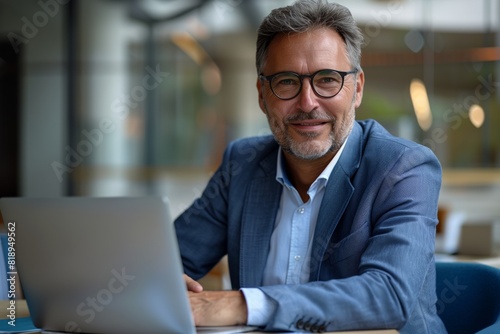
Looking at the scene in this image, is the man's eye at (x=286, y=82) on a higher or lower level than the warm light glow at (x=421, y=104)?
higher

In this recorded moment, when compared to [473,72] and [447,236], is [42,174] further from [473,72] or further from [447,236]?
[447,236]

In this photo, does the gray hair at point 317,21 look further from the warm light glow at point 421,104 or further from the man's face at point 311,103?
the warm light glow at point 421,104

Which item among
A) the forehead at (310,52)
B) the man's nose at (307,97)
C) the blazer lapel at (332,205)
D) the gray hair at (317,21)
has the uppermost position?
the gray hair at (317,21)

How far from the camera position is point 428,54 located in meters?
9.10

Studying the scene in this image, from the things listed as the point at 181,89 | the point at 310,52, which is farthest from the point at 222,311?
the point at 181,89

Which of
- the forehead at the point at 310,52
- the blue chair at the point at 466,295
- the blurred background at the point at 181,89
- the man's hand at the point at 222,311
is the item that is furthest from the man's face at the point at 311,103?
the blurred background at the point at 181,89

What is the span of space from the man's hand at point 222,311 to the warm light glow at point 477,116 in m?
7.91

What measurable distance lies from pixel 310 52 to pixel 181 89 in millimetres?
8314

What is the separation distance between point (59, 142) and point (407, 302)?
9519mm

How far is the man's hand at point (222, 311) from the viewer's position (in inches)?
57.1

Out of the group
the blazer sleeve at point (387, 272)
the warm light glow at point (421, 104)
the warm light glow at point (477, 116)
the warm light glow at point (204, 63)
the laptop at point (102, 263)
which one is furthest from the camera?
the warm light glow at point (204, 63)

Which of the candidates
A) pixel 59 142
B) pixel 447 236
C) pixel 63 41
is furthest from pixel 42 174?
pixel 447 236

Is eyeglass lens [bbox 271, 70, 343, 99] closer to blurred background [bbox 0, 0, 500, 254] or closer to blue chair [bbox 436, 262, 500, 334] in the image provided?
blue chair [bbox 436, 262, 500, 334]

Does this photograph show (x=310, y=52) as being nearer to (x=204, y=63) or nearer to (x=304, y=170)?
(x=304, y=170)
